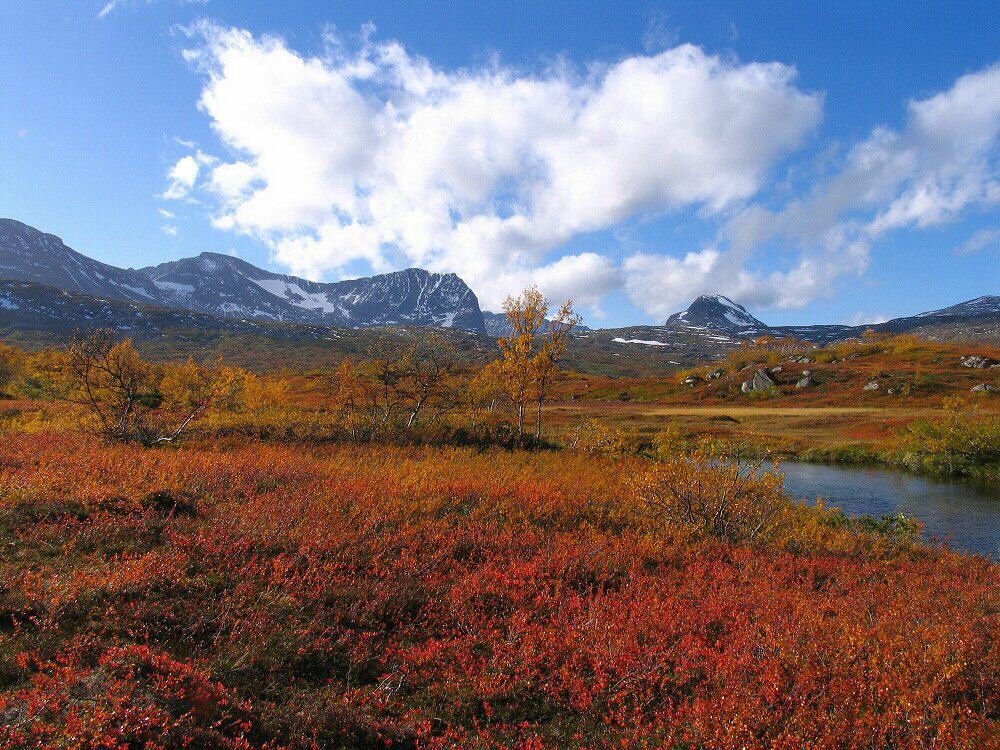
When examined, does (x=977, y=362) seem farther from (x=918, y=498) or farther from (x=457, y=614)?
(x=457, y=614)

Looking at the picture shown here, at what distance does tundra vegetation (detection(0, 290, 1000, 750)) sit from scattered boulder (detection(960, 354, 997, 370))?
9119 cm

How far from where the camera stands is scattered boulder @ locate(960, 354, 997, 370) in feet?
259

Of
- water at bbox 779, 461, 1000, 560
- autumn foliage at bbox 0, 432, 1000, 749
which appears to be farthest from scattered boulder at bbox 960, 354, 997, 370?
autumn foliage at bbox 0, 432, 1000, 749

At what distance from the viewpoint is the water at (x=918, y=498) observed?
65.1ft

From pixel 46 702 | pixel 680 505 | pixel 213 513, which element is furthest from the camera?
pixel 680 505

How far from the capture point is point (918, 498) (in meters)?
25.8

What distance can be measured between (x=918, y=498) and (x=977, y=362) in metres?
78.6

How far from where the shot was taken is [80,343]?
58.7ft

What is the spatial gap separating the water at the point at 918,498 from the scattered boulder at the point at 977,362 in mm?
67304

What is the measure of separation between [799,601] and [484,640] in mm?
5163

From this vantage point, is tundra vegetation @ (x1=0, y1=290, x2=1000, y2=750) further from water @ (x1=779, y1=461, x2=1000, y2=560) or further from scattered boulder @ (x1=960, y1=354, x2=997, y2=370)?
scattered boulder @ (x1=960, y1=354, x2=997, y2=370)

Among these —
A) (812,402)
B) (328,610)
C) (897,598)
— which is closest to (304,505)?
(328,610)

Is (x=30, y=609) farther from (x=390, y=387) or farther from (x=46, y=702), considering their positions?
(x=390, y=387)

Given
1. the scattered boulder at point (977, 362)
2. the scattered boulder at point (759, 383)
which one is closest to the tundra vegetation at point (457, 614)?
the scattered boulder at point (759, 383)
